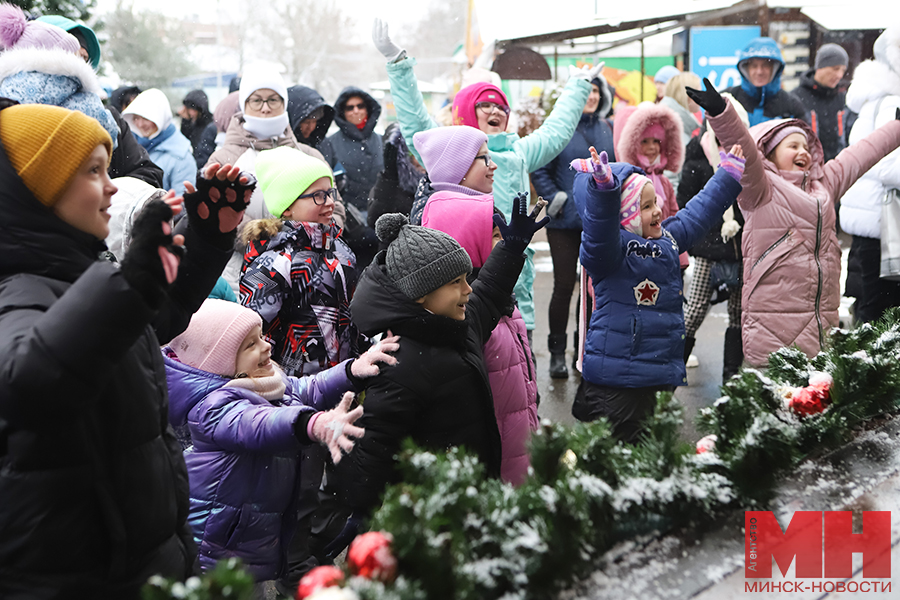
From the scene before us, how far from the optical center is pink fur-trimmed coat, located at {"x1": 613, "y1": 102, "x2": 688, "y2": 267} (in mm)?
5809

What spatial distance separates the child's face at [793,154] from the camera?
457 cm

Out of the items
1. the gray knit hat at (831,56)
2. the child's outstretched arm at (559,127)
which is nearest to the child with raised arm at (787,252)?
the child's outstretched arm at (559,127)

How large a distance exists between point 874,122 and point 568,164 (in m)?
2.18

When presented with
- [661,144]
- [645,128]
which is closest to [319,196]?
[645,128]

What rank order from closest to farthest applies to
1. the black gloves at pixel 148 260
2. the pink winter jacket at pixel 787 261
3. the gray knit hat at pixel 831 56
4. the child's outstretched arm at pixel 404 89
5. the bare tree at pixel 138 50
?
the black gloves at pixel 148 260
the pink winter jacket at pixel 787 261
the child's outstretched arm at pixel 404 89
the gray knit hat at pixel 831 56
the bare tree at pixel 138 50

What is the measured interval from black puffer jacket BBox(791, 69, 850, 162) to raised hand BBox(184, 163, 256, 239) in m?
8.19

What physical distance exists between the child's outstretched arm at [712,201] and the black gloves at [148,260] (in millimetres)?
3087

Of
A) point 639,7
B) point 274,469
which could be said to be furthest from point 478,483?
point 639,7

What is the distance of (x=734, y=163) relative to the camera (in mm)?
4109

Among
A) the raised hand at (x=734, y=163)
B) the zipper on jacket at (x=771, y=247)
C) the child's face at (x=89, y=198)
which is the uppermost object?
the child's face at (x=89, y=198)

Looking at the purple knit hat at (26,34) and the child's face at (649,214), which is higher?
the purple knit hat at (26,34)

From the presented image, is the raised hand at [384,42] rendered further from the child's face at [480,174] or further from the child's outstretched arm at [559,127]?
the child's face at [480,174]

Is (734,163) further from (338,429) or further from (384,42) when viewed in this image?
(338,429)

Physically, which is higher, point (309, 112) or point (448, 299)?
point (309, 112)
